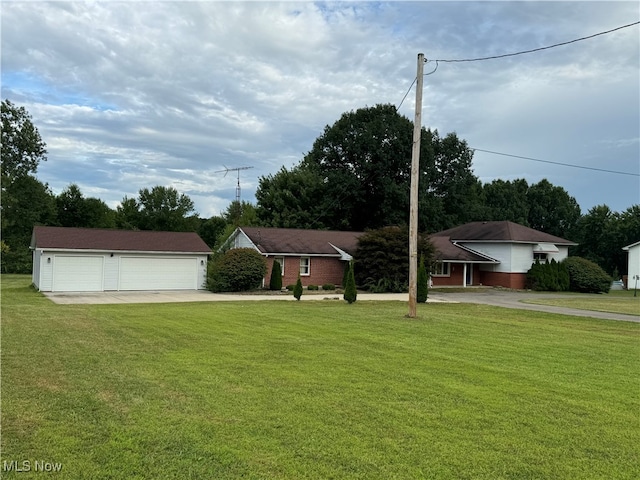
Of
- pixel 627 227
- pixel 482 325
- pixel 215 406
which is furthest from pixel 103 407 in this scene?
pixel 627 227

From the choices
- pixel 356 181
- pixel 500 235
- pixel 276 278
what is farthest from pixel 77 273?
pixel 500 235

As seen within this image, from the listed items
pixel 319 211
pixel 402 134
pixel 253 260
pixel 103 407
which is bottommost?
pixel 103 407

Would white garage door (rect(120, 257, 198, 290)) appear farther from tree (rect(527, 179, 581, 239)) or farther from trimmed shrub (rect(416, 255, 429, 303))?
tree (rect(527, 179, 581, 239))

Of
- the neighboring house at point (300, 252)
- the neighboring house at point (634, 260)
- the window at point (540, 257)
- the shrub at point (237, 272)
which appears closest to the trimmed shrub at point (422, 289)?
the shrub at point (237, 272)

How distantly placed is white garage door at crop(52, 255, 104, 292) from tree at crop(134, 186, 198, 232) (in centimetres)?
4145

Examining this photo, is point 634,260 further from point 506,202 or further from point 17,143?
point 17,143

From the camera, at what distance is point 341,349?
10.5m

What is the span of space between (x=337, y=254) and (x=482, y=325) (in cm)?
1978

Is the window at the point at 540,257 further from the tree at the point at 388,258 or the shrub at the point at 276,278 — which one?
the shrub at the point at 276,278

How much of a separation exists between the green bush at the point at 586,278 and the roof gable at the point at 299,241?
1630 centimetres

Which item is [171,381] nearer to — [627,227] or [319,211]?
[319,211]

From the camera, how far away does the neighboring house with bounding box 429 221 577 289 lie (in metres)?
39.5

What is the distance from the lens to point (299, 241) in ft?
116

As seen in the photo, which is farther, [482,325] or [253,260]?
[253,260]
